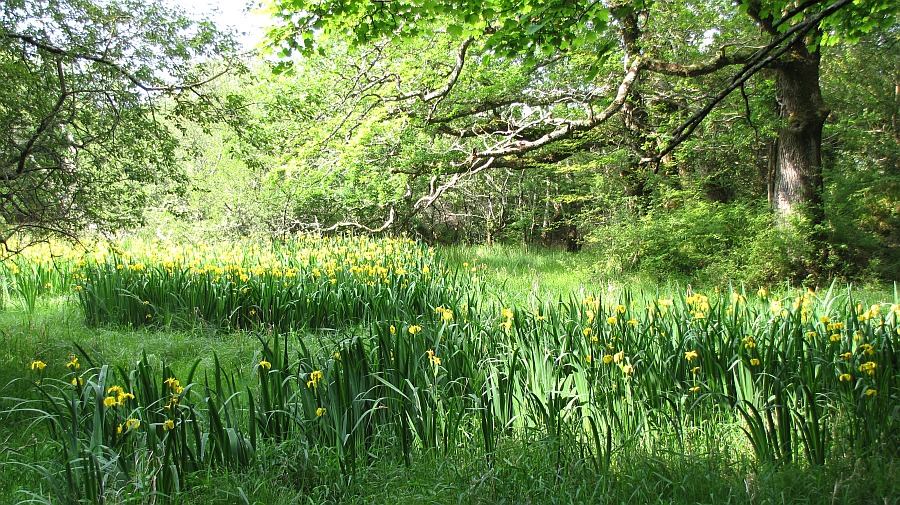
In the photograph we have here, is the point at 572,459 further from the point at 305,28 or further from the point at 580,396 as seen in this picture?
the point at 305,28

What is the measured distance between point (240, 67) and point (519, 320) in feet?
15.2

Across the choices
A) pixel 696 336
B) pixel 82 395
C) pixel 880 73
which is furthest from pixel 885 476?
pixel 880 73

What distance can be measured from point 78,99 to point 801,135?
9030 mm

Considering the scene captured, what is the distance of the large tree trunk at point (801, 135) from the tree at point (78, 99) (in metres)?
7.63

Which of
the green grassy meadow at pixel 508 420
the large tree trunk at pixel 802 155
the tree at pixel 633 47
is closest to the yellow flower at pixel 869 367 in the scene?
the green grassy meadow at pixel 508 420

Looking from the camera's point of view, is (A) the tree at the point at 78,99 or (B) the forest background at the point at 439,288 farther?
(A) the tree at the point at 78,99

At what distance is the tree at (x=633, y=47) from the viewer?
14.6 ft

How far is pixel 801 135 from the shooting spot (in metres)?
8.07

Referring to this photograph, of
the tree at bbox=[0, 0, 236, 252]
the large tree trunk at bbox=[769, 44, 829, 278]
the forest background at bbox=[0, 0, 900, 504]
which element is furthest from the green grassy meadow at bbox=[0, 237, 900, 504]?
A: the large tree trunk at bbox=[769, 44, 829, 278]

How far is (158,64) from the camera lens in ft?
18.8

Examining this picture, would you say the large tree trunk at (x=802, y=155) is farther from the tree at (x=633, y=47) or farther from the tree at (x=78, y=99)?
the tree at (x=78, y=99)

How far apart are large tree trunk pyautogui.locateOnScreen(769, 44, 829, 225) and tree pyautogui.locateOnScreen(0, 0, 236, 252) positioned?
25.0ft

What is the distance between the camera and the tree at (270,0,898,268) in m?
4.46

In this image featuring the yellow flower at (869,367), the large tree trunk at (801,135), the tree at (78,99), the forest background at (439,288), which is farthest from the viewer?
the large tree trunk at (801,135)
